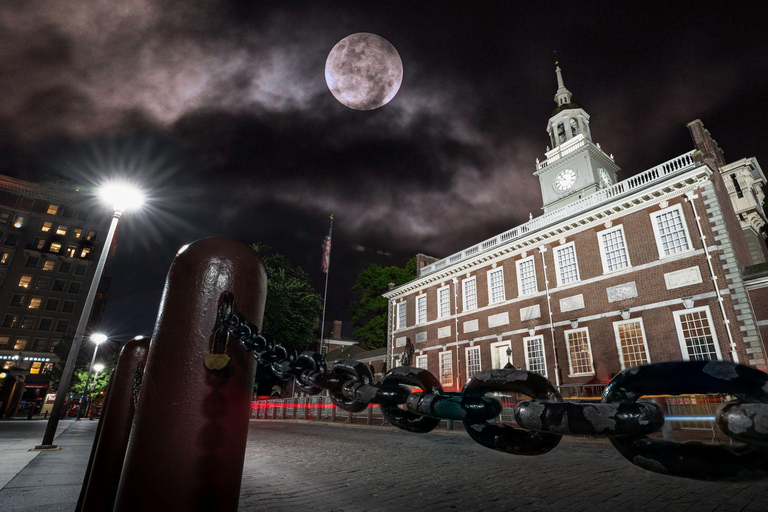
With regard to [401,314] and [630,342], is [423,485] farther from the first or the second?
[401,314]

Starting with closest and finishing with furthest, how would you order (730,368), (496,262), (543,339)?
(730,368)
(543,339)
(496,262)

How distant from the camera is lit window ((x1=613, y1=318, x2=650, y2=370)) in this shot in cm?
1611

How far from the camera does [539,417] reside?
104 cm

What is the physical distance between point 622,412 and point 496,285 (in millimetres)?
23217

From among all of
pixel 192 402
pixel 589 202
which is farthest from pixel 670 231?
pixel 192 402

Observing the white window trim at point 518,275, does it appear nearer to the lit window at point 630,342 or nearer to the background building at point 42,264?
the lit window at point 630,342

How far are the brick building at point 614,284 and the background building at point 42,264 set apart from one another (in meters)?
51.2

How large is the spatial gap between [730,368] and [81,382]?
50.6 metres

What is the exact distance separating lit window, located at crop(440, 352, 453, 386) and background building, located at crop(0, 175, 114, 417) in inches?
1907

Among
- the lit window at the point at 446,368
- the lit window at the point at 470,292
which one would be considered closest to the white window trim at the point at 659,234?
the lit window at the point at 470,292

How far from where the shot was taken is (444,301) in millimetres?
26688

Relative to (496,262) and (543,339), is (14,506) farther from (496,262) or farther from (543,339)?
(496,262)

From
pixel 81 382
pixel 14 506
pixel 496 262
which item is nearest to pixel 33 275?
pixel 81 382

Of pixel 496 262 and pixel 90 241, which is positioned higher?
pixel 90 241
